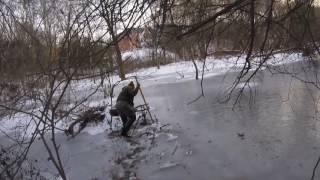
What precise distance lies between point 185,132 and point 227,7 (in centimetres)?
871

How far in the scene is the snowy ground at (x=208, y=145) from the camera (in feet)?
26.3

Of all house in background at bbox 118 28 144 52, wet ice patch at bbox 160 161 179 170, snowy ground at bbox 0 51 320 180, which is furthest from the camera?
wet ice patch at bbox 160 161 179 170

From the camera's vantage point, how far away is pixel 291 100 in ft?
43.5

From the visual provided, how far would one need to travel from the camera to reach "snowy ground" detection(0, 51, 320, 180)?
8.03 metres

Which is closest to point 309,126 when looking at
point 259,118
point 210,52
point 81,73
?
point 259,118

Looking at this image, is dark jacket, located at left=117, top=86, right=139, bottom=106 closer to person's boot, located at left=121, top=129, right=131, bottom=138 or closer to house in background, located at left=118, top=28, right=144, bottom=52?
person's boot, located at left=121, top=129, right=131, bottom=138

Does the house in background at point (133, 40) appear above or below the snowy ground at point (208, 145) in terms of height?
above

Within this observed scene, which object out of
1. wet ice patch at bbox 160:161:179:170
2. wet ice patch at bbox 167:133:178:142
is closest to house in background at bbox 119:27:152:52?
wet ice patch at bbox 160:161:179:170

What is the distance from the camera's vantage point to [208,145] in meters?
9.80

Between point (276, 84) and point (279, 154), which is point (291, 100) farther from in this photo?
point (279, 154)

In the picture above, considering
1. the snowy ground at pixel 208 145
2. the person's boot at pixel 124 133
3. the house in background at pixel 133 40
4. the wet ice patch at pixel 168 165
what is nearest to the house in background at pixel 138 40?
the house in background at pixel 133 40

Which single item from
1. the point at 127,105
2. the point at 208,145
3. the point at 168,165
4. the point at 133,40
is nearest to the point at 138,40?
the point at 133,40

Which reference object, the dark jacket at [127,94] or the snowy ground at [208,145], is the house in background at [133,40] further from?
the dark jacket at [127,94]

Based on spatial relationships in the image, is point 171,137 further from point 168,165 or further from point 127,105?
point 168,165
